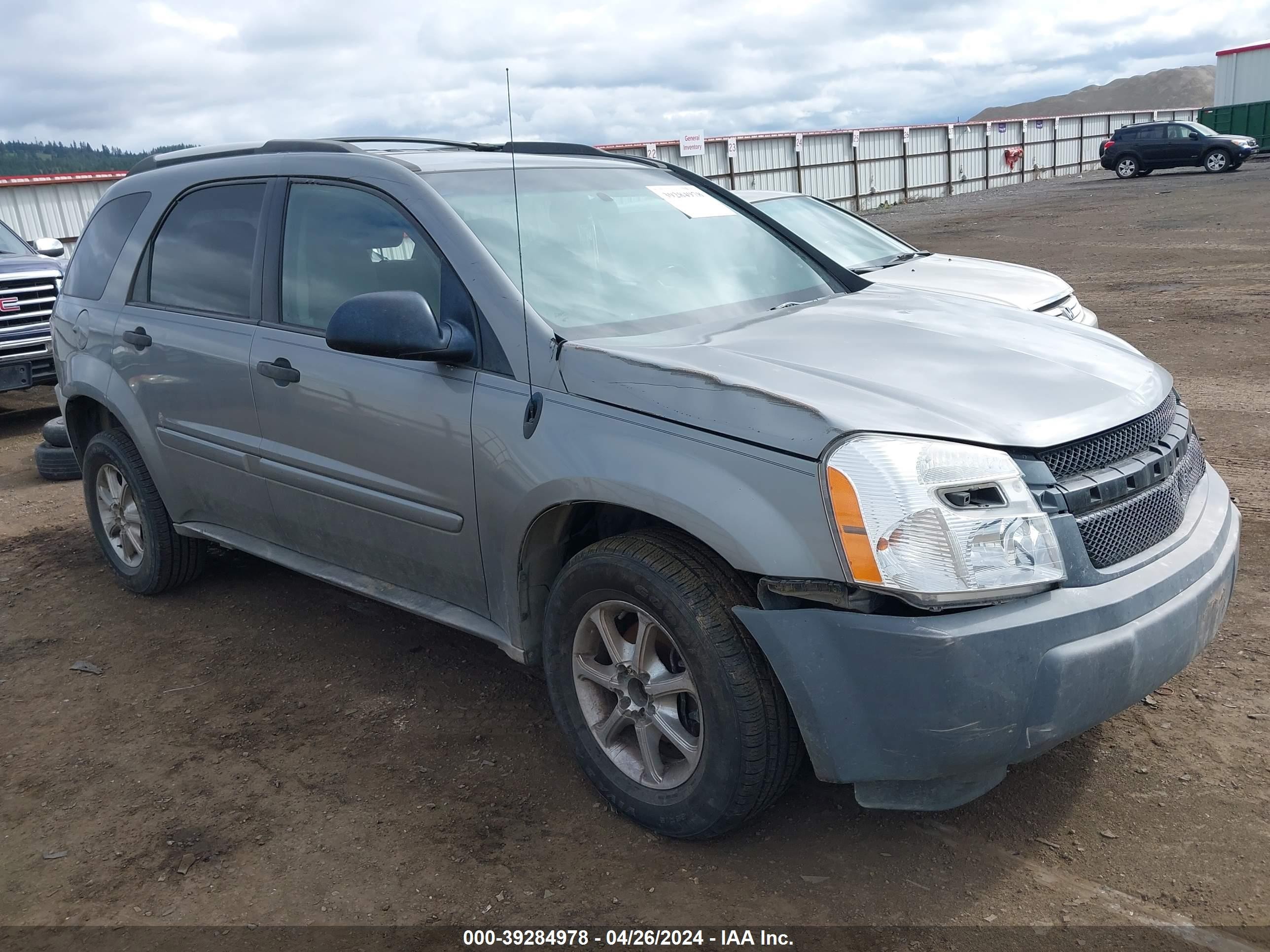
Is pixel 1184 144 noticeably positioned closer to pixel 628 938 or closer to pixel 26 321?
pixel 26 321

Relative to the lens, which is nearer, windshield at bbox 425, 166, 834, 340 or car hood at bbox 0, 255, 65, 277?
windshield at bbox 425, 166, 834, 340

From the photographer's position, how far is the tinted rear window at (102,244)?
15.2 feet

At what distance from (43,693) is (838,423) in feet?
10.9

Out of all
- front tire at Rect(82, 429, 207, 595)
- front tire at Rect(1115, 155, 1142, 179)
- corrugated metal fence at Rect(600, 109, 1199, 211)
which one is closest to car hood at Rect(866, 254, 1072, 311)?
front tire at Rect(82, 429, 207, 595)

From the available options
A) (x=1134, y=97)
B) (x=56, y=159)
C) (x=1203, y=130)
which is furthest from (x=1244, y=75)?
(x=1134, y=97)

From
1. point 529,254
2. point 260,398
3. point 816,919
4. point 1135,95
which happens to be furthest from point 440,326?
point 1135,95

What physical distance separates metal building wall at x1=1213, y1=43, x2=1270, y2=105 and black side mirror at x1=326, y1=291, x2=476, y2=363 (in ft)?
155

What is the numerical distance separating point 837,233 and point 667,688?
6.04m

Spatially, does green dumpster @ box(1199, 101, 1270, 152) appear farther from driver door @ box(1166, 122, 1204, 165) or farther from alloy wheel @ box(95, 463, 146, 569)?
alloy wheel @ box(95, 463, 146, 569)

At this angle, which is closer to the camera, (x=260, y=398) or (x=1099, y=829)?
(x=1099, y=829)

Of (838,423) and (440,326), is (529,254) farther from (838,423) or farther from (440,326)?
(838,423)

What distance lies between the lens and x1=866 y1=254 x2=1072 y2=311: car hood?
22.2 feet

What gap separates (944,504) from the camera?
2.35 meters

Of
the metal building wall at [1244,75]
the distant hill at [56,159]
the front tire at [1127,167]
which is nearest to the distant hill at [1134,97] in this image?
the metal building wall at [1244,75]
